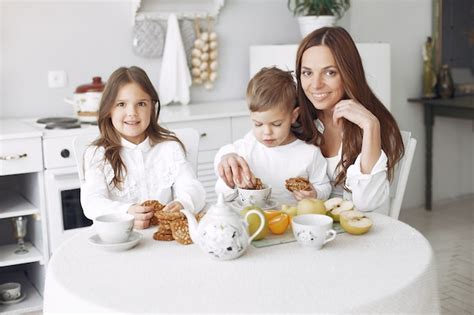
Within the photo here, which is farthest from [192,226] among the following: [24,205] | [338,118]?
[24,205]

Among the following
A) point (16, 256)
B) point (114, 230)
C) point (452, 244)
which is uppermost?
point (114, 230)

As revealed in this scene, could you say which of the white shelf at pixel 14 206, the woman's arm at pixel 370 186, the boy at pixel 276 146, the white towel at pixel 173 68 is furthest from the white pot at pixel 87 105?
the woman's arm at pixel 370 186

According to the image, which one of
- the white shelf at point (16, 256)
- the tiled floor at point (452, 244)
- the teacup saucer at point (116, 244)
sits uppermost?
the teacup saucer at point (116, 244)

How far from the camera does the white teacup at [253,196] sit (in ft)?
5.78

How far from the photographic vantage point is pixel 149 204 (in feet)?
5.78

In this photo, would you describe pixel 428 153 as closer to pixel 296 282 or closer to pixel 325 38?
pixel 325 38

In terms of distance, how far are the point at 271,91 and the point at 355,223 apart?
1.78ft

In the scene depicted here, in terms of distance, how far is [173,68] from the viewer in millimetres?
3521

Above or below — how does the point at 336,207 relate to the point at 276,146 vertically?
below

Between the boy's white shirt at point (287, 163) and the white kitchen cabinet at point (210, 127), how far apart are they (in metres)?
1.09

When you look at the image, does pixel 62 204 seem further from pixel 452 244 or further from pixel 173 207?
pixel 452 244

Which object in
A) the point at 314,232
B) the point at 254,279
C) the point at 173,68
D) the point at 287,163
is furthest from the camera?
the point at 173,68

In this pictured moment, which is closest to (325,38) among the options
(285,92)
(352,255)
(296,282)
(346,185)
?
(285,92)

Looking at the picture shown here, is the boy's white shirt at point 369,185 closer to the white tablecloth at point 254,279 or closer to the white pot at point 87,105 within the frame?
the white tablecloth at point 254,279
